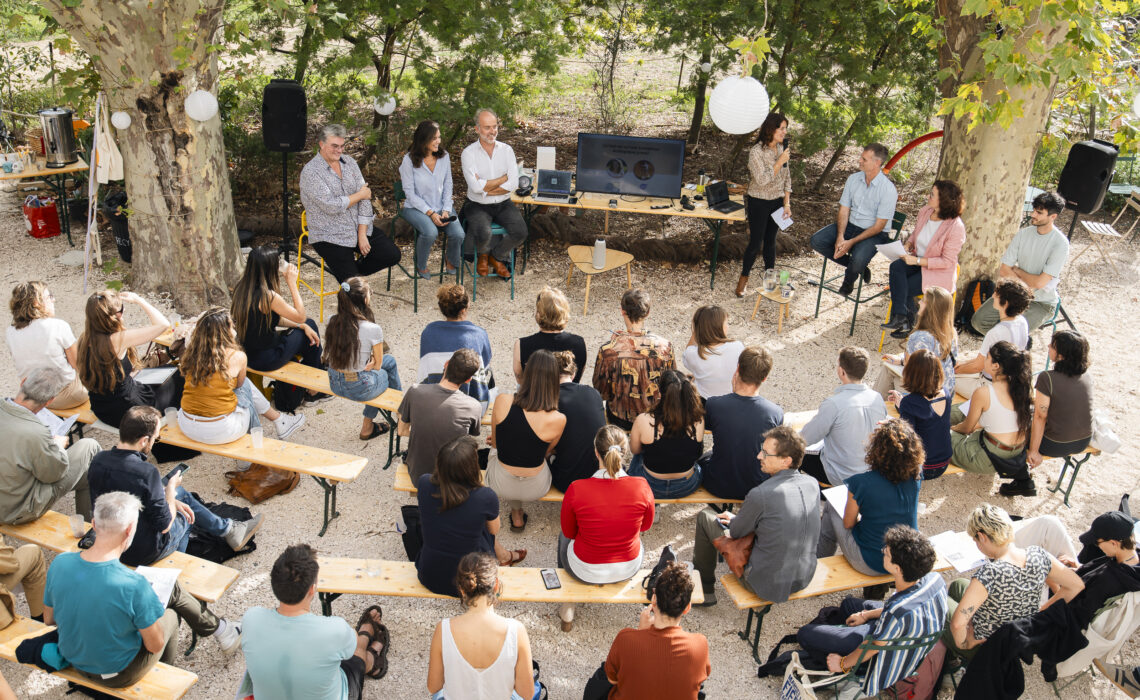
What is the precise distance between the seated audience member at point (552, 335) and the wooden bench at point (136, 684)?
2348mm

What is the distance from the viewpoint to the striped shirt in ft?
11.7

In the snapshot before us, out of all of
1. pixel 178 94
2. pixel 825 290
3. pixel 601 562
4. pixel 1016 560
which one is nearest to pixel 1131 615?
pixel 1016 560

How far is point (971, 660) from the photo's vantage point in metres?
3.83

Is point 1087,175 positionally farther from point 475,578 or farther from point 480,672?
point 480,672

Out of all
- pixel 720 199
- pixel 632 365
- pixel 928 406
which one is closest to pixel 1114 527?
pixel 928 406

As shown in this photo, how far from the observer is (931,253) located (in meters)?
6.87

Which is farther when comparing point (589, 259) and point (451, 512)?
point (589, 259)

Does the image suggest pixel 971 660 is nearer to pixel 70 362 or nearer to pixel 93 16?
pixel 70 362

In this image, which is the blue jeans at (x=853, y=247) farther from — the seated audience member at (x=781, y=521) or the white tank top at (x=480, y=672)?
the white tank top at (x=480, y=672)

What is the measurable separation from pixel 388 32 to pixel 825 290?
199 inches

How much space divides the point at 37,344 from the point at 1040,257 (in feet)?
22.4

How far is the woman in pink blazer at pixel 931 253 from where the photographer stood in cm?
673

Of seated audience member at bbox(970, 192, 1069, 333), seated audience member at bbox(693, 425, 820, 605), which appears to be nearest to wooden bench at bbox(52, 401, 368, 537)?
seated audience member at bbox(693, 425, 820, 605)

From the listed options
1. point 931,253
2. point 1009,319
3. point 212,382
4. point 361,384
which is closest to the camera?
point 212,382
